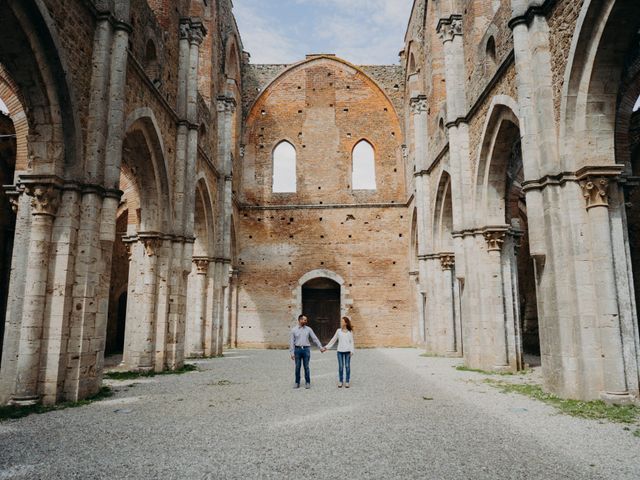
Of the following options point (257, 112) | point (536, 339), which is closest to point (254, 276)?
point (257, 112)

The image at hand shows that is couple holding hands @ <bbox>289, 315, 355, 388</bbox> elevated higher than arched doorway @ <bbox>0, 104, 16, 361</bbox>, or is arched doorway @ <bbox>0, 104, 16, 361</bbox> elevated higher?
arched doorway @ <bbox>0, 104, 16, 361</bbox>

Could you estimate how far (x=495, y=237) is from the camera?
11.1 m

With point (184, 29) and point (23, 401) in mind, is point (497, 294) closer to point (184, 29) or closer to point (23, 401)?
point (23, 401)

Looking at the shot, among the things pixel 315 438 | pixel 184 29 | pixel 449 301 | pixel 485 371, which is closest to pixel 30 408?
pixel 315 438

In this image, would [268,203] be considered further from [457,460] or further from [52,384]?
[457,460]

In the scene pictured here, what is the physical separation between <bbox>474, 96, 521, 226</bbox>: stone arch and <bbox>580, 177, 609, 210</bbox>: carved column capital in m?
3.78

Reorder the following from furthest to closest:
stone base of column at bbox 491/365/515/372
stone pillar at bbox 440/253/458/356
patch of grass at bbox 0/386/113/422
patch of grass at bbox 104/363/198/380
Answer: stone pillar at bbox 440/253/458/356
stone base of column at bbox 491/365/515/372
patch of grass at bbox 104/363/198/380
patch of grass at bbox 0/386/113/422

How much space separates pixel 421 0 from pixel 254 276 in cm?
1334

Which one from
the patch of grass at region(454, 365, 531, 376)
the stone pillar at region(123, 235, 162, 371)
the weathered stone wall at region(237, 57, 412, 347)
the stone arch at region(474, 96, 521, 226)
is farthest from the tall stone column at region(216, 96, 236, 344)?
the stone arch at region(474, 96, 521, 226)

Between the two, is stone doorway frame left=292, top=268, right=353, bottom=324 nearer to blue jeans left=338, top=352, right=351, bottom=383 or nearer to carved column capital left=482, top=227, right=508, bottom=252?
carved column capital left=482, top=227, right=508, bottom=252

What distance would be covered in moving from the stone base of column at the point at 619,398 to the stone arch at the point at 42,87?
→ 8554 mm

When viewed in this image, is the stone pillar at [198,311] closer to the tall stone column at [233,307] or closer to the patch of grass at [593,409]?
the tall stone column at [233,307]

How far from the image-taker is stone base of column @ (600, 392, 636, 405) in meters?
6.23

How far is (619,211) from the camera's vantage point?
6.86 meters
